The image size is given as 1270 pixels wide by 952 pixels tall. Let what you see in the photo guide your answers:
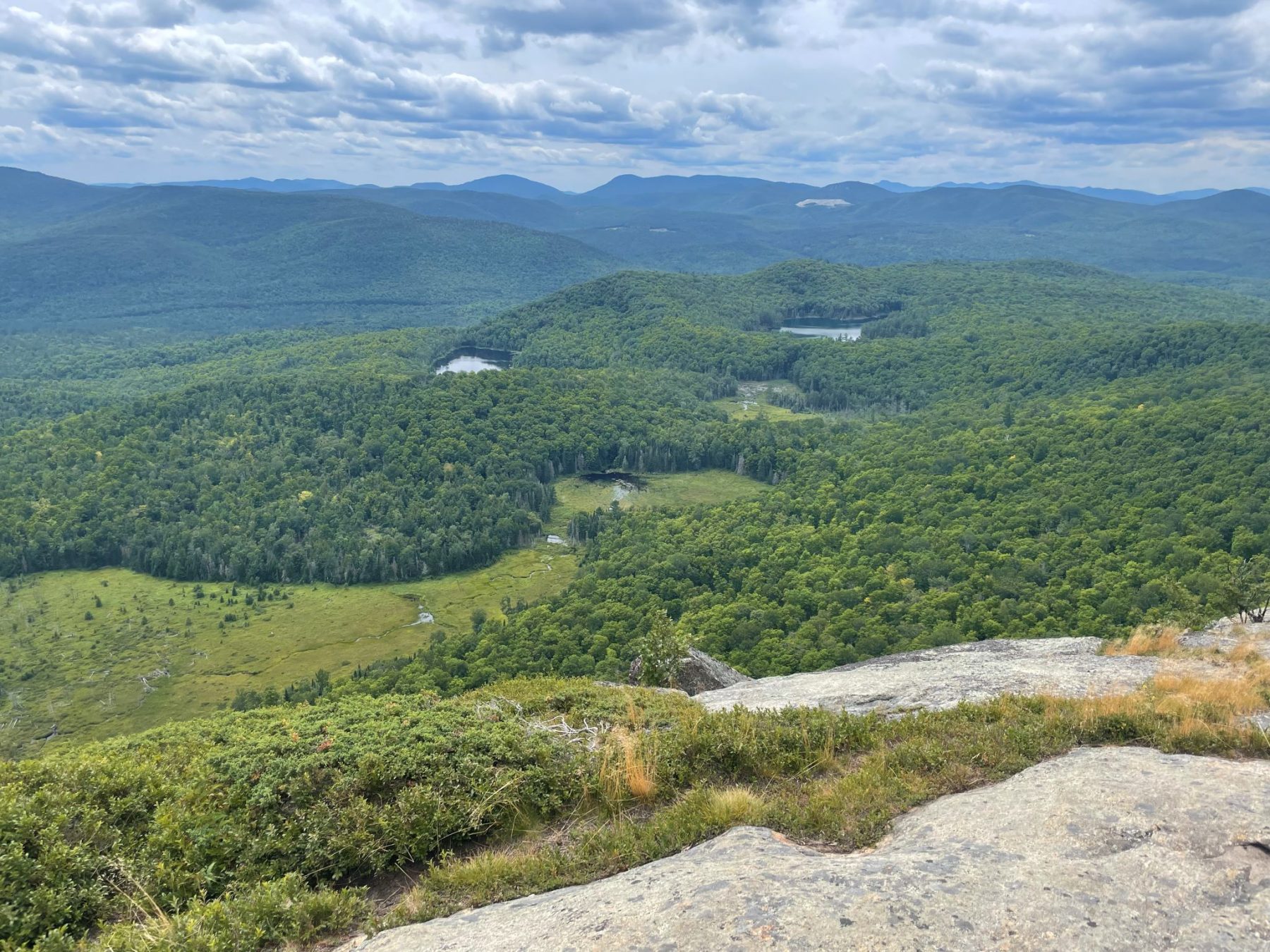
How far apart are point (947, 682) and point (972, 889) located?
12.2 metres

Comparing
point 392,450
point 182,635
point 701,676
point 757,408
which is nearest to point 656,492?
point 392,450

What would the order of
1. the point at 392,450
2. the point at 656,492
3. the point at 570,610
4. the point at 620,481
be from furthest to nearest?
the point at 620,481 → the point at 656,492 → the point at 392,450 → the point at 570,610

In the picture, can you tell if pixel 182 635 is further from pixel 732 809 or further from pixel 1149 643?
pixel 1149 643

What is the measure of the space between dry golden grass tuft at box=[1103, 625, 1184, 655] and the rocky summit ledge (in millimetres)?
14723

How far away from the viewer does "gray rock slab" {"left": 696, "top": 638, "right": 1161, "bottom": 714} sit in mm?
17922

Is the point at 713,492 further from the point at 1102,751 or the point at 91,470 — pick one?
→ the point at 1102,751

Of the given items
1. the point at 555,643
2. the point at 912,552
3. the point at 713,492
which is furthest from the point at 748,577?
the point at 713,492

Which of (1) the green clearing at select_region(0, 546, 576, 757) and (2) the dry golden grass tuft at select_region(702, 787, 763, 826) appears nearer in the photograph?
(2) the dry golden grass tuft at select_region(702, 787, 763, 826)

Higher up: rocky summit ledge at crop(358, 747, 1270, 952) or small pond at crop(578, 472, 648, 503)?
rocky summit ledge at crop(358, 747, 1270, 952)

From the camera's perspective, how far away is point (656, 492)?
445 ft

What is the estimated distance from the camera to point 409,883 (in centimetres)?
1018

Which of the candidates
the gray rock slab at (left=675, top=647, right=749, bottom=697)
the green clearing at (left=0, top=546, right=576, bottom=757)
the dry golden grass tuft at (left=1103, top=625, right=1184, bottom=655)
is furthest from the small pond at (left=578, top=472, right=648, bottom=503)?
the dry golden grass tuft at (left=1103, top=625, right=1184, bottom=655)

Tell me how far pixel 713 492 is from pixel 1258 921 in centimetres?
12665

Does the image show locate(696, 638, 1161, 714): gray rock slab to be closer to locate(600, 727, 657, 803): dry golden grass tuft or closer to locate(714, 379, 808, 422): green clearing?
locate(600, 727, 657, 803): dry golden grass tuft
